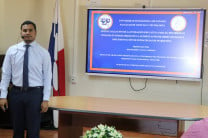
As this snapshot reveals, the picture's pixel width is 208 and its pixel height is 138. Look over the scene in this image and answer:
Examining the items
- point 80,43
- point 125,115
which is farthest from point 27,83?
point 80,43

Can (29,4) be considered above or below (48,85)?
above

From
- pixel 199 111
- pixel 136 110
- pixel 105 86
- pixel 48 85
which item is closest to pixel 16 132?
pixel 48 85

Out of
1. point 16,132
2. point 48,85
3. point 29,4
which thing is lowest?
point 16,132

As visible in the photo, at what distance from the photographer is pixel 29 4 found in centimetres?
491

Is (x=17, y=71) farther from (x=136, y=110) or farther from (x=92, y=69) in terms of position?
(x=92, y=69)

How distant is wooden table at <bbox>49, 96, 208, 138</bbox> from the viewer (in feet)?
8.97

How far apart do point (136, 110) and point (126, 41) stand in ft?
5.87

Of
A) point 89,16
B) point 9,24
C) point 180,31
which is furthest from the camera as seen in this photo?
point 9,24

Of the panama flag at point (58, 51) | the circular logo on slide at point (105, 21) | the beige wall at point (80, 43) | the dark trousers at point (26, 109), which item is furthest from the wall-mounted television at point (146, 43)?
the dark trousers at point (26, 109)

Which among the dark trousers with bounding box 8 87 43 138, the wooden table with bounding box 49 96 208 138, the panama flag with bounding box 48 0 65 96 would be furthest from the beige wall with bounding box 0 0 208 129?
the dark trousers with bounding box 8 87 43 138

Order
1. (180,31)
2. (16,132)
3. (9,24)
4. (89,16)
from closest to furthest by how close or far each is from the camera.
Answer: (16,132) → (180,31) → (89,16) → (9,24)

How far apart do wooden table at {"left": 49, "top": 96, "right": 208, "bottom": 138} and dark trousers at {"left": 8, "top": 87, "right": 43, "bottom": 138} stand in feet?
0.62

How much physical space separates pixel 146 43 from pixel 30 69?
2.05 m

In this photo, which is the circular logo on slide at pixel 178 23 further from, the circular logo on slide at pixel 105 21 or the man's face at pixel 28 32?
the man's face at pixel 28 32
